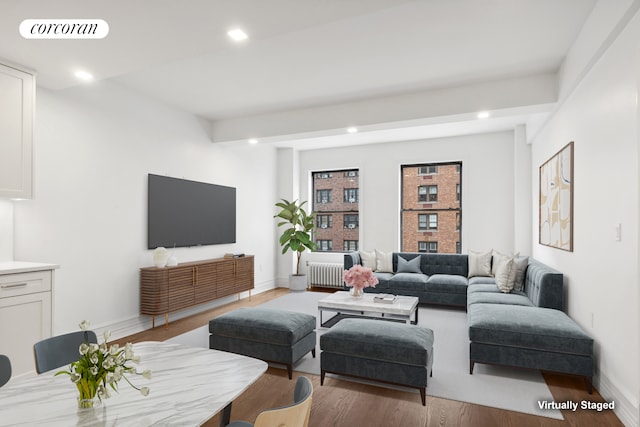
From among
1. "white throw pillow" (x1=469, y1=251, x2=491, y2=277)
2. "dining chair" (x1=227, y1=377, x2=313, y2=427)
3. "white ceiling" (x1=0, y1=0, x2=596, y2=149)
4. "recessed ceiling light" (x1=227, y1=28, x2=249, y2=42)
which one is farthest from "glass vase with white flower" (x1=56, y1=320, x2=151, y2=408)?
"white throw pillow" (x1=469, y1=251, x2=491, y2=277)

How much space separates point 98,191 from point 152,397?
337 cm

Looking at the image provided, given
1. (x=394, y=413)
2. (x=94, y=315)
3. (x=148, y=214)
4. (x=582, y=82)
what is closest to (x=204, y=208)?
(x=148, y=214)

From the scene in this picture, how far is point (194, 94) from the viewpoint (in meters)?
4.58

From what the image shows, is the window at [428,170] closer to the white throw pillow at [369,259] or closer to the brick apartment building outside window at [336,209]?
the brick apartment building outside window at [336,209]

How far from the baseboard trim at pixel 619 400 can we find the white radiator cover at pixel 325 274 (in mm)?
4726

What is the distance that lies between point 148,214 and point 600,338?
15.9 ft

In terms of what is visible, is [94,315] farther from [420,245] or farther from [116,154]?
[420,245]

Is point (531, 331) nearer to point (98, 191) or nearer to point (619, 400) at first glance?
point (619, 400)

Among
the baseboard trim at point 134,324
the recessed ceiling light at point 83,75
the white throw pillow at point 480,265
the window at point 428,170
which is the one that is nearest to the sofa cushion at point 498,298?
the white throw pillow at point 480,265

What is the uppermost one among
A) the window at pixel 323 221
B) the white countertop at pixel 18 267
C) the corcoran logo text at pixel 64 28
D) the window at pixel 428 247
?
the corcoran logo text at pixel 64 28

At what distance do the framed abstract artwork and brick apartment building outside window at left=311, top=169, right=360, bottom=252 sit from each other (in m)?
3.51

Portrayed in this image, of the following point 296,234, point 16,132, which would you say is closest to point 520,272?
point 296,234

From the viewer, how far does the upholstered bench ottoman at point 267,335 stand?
3.05 metres

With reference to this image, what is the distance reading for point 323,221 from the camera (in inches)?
309
